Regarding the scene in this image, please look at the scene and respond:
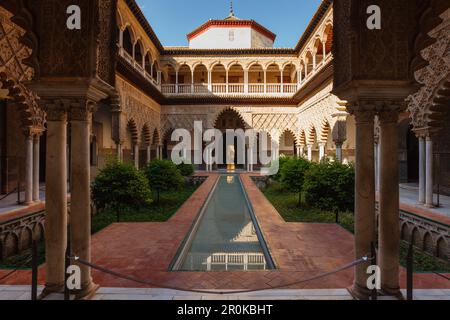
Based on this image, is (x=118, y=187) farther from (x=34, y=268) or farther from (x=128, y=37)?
(x=128, y=37)

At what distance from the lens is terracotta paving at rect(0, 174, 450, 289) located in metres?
3.90

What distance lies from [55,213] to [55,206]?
0.09m

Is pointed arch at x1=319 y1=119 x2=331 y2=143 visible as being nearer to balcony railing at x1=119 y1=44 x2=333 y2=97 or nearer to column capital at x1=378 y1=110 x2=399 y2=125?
balcony railing at x1=119 y1=44 x2=333 y2=97

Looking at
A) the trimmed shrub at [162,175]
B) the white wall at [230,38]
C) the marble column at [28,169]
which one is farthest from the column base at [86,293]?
the white wall at [230,38]

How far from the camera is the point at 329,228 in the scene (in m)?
7.00

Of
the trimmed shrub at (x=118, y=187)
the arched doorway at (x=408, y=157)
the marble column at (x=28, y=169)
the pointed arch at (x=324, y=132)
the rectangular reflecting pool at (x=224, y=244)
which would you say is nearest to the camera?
the rectangular reflecting pool at (x=224, y=244)

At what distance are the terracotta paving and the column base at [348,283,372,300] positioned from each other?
417 millimetres

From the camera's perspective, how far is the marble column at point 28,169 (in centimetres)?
849

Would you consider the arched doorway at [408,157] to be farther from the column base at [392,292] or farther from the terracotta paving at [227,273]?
the column base at [392,292]

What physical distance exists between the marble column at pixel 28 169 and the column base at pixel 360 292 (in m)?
9.51

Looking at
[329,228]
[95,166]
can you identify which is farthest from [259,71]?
[329,228]

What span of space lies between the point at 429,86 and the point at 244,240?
23.7ft

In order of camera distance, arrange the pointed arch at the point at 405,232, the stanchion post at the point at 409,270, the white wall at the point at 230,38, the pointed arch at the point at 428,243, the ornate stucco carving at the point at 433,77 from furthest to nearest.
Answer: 1. the white wall at the point at 230,38
2. the ornate stucco carving at the point at 433,77
3. the pointed arch at the point at 405,232
4. the pointed arch at the point at 428,243
5. the stanchion post at the point at 409,270
